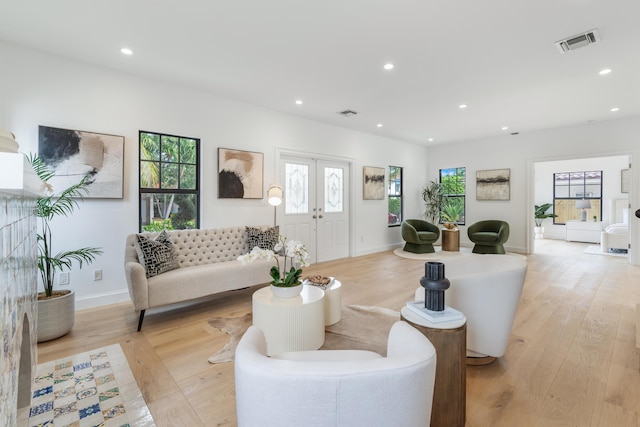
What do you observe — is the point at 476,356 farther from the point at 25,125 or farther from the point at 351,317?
the point at 25,125

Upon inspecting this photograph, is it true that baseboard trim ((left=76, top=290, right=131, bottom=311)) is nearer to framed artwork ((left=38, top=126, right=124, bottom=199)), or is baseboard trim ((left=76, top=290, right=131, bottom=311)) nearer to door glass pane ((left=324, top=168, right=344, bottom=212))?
framed artwork ((left=38, top=126, right=124, bottom=199))

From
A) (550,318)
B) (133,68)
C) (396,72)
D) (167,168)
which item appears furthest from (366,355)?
(133,68)

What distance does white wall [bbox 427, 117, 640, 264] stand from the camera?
18.4 feet

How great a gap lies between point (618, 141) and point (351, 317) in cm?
640

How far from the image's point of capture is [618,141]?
223 inches

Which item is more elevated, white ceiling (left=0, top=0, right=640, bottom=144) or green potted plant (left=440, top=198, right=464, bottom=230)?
white ceiling (left=0, top=0, right=640, bottom=144)

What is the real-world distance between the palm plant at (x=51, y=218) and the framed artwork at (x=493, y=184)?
303 inches

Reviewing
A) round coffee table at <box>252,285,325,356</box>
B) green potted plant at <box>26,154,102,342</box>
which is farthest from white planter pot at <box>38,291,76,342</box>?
round coffee table at <box>252,285,325,356</box>

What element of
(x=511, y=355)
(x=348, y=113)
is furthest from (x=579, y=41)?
(x=348, y=113)

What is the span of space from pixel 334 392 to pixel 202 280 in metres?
2.72

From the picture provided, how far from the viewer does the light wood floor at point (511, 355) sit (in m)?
→ 1.69

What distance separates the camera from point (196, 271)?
318cm

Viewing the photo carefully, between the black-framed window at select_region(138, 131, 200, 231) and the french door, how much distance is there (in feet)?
4.98

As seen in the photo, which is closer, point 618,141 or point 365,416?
point 365,416
